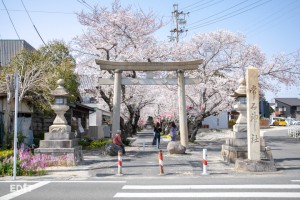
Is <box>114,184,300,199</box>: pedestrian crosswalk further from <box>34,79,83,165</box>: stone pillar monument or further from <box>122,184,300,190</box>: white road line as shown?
<box>34,79,83,165</box>: stone pillar monument

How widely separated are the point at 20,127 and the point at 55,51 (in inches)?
213

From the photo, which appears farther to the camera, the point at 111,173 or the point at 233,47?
the point at 233,47

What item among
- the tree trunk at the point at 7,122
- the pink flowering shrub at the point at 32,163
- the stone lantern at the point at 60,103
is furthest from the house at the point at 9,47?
the pink flowering shrub at the point at 32,163

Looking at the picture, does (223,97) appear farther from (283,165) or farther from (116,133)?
(283,165)

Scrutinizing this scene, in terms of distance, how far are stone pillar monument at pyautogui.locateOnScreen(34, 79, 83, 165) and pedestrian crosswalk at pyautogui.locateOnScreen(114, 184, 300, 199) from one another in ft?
18.4

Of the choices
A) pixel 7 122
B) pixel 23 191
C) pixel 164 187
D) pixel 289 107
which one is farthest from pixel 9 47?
pixel 289 107

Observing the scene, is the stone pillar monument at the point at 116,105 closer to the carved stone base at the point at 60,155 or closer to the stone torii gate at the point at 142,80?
the stone torii gate at the point at 142,80

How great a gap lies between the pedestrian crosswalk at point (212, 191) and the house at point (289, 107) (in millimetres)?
75542

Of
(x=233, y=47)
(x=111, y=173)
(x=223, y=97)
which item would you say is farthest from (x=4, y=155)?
(x=233, y=47)

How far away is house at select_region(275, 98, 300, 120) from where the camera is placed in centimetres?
7916

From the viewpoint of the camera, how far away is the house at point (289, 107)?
7916cm

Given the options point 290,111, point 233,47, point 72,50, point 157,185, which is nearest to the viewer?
point 157,185

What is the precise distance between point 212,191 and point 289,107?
80.0m

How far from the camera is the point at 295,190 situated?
8.34 meters
